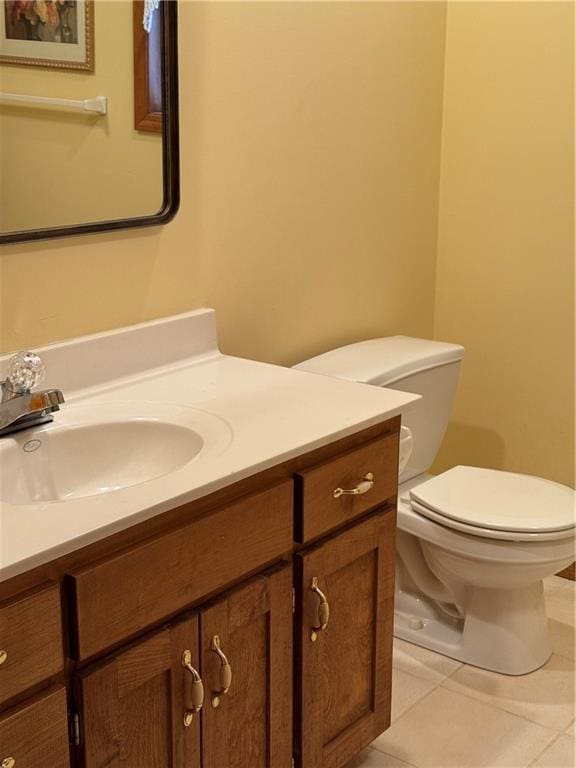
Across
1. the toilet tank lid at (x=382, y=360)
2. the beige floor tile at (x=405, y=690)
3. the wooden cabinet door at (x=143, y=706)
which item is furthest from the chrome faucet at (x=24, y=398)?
the beige floor tile at (x=405, y=690)

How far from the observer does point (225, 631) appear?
1.54 meters

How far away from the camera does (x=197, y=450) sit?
1.63 metres

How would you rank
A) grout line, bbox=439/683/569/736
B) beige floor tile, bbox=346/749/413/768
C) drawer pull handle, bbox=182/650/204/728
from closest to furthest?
1. drawer pull handle, bbox=182/650/204/728
2. beige floor tile, bbox=346/749/413/768
3. grout line, bbox=439/683/569/736

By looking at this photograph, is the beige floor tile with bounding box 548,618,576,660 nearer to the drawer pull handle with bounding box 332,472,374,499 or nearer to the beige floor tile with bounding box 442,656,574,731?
the beige floor tile with bounding box 442,656,574,731

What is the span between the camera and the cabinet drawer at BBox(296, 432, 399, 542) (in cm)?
166

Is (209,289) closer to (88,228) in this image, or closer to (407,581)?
(88,228)

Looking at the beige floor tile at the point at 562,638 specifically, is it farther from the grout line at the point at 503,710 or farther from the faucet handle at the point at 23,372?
the faucet handle at the point at 23,372

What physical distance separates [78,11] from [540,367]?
5.18 ft

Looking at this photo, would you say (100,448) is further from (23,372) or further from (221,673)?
(221,673)

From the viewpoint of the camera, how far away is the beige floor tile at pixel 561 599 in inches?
105

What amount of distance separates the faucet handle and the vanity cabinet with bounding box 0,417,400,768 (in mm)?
384

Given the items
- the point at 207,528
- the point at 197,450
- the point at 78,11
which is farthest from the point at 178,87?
the point at 207,528

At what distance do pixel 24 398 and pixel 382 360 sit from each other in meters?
1.02

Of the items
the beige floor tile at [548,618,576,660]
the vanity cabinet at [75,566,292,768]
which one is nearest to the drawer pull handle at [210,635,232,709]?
the vanity cabinet at [75,566,292,768]
